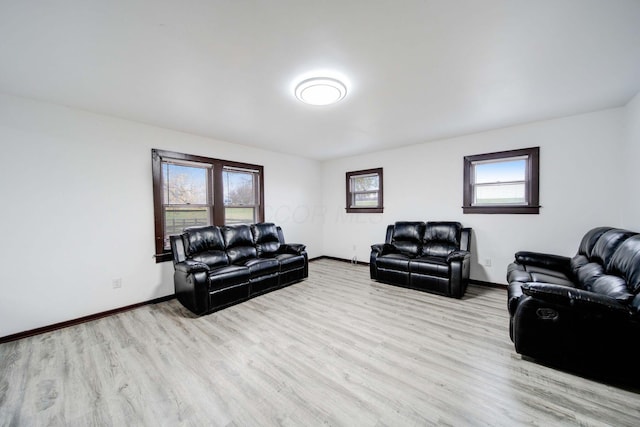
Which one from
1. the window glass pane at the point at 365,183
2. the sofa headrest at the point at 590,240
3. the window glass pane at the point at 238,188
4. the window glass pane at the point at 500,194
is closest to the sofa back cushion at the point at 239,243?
the window glass pane at the point at 238,188

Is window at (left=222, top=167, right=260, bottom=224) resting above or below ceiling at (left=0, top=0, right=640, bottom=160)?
below

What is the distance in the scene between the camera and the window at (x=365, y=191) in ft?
17.6

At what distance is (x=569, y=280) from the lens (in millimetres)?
2672

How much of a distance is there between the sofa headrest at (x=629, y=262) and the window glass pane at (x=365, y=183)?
370cm

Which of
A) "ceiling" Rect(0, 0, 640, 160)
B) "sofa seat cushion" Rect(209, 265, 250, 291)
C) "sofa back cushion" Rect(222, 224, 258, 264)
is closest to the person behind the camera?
"ceiling" Rect(0, 0, 640, 160)

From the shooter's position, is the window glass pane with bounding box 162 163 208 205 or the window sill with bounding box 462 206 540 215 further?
the window glass pane with bounding box 162 163 208 205

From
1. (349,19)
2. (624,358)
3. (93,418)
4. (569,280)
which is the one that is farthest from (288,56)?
(569,280)

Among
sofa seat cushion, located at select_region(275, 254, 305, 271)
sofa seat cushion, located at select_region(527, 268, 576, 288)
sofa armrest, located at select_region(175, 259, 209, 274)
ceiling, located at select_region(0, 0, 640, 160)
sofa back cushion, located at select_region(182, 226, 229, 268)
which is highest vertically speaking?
ceiling, located at select_region(0, 0, 640, 160)

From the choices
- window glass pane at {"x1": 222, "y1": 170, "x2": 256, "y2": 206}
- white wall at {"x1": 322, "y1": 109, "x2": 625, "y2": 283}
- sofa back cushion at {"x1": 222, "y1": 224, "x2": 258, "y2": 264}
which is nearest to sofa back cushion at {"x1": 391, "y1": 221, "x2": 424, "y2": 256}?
white wall at {"x1": 322, "y1": 109, "x2": 625, "y2": 283}

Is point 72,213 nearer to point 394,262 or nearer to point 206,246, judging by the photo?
point 206,246

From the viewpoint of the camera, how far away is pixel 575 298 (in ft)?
6.00

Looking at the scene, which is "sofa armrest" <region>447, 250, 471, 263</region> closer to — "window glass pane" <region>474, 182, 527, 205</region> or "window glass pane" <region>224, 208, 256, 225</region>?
"window glass pane" <region>474, 182, 527, 205</region>

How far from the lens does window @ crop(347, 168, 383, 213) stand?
536 cm

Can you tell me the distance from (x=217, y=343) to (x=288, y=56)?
110 inches
